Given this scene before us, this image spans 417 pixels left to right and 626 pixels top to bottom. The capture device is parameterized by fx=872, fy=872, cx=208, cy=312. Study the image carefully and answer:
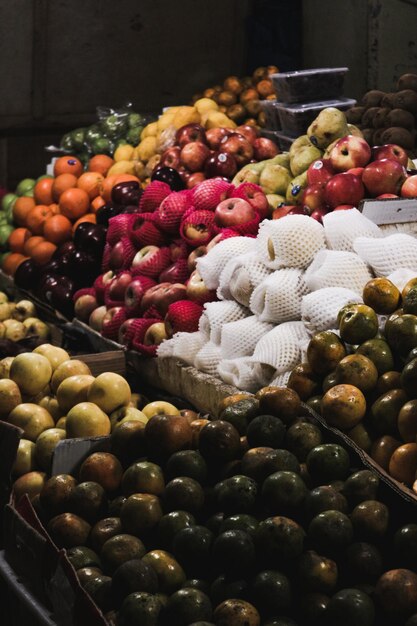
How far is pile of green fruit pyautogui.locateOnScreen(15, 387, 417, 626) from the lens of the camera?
6.29 ft

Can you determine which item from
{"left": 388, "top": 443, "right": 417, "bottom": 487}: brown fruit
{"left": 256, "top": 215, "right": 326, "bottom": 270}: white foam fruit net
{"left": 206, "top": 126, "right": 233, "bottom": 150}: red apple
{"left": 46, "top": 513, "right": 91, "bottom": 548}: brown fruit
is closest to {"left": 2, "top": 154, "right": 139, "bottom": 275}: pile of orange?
{"left": 206, "top": 126, "right": 233, "bottom": 150}: red apple

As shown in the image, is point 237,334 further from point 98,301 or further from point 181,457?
point 98,301

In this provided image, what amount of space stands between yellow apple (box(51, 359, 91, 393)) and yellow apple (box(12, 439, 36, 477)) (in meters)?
0.42

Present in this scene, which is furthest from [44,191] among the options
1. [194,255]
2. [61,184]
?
[194,255]

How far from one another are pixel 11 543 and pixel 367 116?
3.41 metres

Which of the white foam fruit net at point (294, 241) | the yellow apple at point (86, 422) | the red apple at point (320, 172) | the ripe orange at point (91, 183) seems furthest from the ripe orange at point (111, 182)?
the yellow apple at point (86, 422)

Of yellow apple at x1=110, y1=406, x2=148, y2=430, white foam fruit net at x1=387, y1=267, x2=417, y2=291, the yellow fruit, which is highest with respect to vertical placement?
the yellow fruit

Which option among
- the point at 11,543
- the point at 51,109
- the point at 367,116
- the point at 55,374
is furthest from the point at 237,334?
the point at 51,109

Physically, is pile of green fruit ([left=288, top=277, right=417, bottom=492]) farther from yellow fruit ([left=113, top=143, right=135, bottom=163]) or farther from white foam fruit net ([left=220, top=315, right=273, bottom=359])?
yellow fruit ([left=113, top=143, right=135, bottom=163])

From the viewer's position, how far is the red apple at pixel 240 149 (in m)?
5.28

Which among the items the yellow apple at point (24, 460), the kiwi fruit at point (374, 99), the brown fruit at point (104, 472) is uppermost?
the kiwi fruit at point (374, 99)

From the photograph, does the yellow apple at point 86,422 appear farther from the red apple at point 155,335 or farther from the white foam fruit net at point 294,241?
the red apple at point 155,335

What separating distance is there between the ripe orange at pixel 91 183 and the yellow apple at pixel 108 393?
314 centimetres

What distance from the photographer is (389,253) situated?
3.14m
